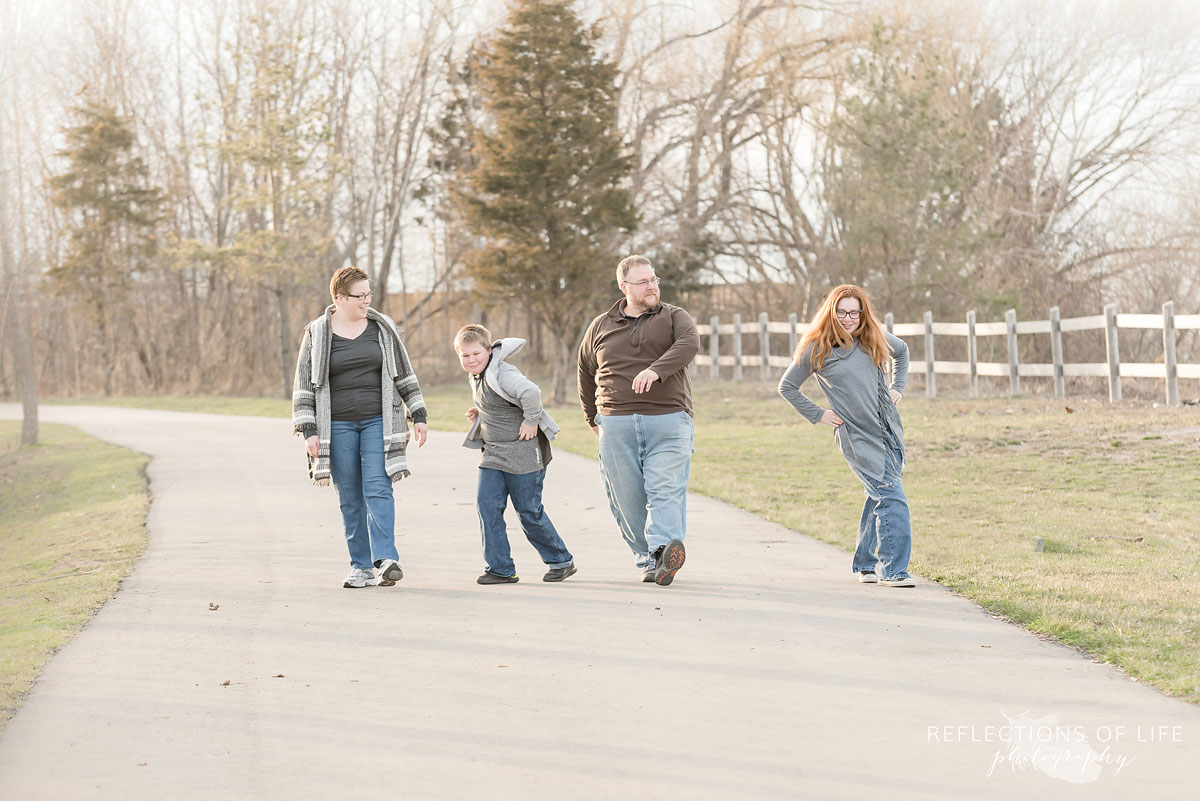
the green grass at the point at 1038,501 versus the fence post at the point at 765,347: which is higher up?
the fence post at the point at 765,347

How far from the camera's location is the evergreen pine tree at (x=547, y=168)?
1109 inches

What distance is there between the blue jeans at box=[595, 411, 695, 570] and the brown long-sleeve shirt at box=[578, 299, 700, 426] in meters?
0.08

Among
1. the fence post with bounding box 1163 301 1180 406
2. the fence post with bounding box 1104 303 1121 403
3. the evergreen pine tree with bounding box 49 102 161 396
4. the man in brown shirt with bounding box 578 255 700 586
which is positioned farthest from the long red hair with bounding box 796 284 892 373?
the evergreen pine tree with bounding box 49 102 161 396

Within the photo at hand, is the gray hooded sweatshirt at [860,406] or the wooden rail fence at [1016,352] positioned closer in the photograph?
the gray hooded sweatshirt at [860,406]

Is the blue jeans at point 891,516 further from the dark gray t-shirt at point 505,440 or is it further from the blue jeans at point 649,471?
the dark gray t-shirt at point 505,440

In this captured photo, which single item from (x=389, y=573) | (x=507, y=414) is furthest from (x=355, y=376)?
(x=389, y=573)

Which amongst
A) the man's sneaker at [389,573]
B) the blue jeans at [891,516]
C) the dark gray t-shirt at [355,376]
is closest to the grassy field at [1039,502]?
the blue jeans at [891,516]

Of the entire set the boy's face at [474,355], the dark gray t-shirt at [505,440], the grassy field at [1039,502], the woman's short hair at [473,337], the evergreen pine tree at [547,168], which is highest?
the evergreen pine tree at [547,168]

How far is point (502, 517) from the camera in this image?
785 cm

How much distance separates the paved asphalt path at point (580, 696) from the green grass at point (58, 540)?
0.23 metres

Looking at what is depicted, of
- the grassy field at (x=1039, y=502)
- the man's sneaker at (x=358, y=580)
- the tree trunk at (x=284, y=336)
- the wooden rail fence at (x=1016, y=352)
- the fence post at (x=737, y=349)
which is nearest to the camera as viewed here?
the grassy field at (x=1039, y=502)

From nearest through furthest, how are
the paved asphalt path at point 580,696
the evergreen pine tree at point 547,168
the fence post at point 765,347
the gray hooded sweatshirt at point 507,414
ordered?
the paved asphalt path at point 580,696 < the gray hooded sweatshirt at point 507,414 < the evergreen pine tree at point 547,168 < the fence post at point 765,347

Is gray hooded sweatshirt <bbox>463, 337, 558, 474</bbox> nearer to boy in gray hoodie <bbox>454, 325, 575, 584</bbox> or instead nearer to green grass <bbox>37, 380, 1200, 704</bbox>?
boy in gray hoodie <bbox>454, 325, 575, 584</bbox>

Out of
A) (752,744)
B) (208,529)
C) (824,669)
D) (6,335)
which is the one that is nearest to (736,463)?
(208,529)
